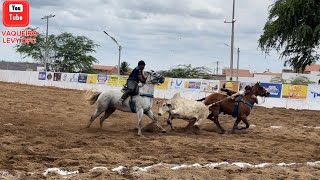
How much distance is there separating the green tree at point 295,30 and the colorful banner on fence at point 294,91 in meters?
7.15

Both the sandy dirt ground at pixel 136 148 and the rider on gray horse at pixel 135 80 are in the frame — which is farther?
the rider on gray horse at pixel 135 80

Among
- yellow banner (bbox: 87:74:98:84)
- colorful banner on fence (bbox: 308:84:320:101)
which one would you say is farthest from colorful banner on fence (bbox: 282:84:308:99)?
yellow banner (bbox: 87:74:98:84)

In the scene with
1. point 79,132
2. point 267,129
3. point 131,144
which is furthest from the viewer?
point 267,129

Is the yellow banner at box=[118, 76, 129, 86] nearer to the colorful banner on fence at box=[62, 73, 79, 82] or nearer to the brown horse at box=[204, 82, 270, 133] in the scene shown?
the colorful banner on fence at box=[62, 73, 79, 82]

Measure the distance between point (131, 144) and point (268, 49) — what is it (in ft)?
90.0

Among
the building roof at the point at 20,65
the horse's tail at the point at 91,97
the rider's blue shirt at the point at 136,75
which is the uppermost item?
the building roof at the point at 20,65

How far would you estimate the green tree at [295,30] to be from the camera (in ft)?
107

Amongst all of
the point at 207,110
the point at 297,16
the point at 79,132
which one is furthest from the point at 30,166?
the point at 297,16

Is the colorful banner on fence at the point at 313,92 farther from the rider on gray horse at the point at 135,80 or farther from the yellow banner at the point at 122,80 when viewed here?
the rider on gray horse at the point at 135,80

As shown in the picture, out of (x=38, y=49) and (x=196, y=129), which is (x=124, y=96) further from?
(x=38, y=49)

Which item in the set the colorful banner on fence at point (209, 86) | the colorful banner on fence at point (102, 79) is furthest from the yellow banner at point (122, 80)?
the colorful banner on fence at point (209, 86)

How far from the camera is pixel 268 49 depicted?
118 feet

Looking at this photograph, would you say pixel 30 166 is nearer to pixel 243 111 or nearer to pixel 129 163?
pixel 129 163

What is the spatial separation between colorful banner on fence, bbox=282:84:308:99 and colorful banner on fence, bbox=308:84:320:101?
8.7 inches
